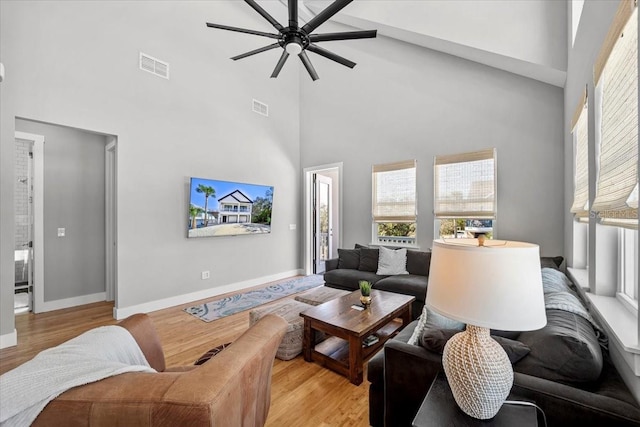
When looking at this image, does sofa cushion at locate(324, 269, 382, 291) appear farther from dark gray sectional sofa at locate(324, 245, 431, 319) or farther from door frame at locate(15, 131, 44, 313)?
door frame at locate(15, 131, 44, 313)

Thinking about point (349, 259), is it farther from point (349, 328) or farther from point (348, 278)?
point (349, 328)

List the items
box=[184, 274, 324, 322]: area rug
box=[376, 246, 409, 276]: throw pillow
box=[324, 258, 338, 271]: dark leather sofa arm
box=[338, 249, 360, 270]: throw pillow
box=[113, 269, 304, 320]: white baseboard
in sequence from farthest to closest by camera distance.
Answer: box=[324, 258, 338, 271]: dark leather sofa arm, box=[338, 249, 360, 270]: throw pillow, box=[376, 246, 409, 276]: throw pillow, box=[184, 274, 324, 322]: area rug, box=[113, 269, 304, 320]: white baseboard

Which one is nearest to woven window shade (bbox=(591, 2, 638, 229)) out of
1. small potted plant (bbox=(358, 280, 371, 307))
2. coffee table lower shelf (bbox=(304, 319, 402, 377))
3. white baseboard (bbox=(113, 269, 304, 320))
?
small potted plant (bbox=(358, 280, 371, 307))

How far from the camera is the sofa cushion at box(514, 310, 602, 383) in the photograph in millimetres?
1149

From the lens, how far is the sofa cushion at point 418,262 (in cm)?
399

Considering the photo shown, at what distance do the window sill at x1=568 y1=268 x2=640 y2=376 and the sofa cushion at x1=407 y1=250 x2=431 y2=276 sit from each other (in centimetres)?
199

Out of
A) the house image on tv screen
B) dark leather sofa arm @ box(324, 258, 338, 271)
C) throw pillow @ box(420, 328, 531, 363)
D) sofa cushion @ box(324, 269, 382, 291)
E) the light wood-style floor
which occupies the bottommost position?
the light wood-style floor

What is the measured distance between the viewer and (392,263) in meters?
4.15

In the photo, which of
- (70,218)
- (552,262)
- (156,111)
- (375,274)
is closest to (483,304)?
(552,262)

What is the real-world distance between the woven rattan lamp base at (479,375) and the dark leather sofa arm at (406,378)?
308 millimetres

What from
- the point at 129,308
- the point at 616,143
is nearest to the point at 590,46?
the point at 616,143

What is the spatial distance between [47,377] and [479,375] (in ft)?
4.50

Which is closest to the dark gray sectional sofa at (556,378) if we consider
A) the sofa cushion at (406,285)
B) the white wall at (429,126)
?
the sofa cushion at (406,285)

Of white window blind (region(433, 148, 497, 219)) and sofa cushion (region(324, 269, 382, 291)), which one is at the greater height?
white window blind (region(433, 148, 497, 219))
